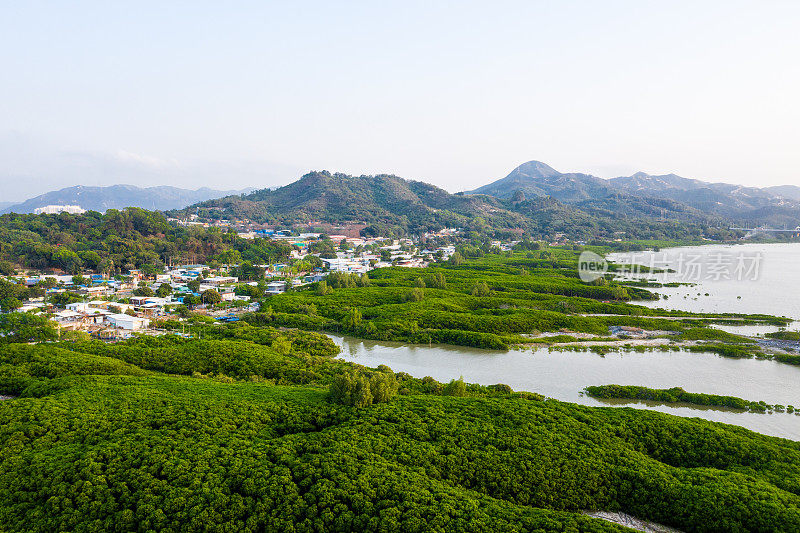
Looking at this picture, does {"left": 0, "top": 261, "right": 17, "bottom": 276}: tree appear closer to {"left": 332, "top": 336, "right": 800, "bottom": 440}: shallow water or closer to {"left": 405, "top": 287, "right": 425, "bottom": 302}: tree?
{"left": 332, "top": 336, "right": 800, "bottom": 440}: shallow water

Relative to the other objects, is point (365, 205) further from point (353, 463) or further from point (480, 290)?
point (353, 463)

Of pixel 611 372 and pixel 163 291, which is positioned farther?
pixel 163 291

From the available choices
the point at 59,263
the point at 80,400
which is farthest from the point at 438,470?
the point at 59,263

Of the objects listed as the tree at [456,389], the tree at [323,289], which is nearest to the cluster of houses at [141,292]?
the tree at [323,289]

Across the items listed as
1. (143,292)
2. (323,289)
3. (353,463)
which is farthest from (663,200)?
(353,463)

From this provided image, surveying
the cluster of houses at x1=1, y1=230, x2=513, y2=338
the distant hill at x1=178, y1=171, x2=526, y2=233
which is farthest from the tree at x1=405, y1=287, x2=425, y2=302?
the distant hill at x1=178, y1=171, x2=526, y2=233

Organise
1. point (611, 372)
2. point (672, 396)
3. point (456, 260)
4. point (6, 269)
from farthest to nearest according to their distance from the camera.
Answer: point (456, 260) < point (6, 269) < point (611, 372) < point (672, 396)
